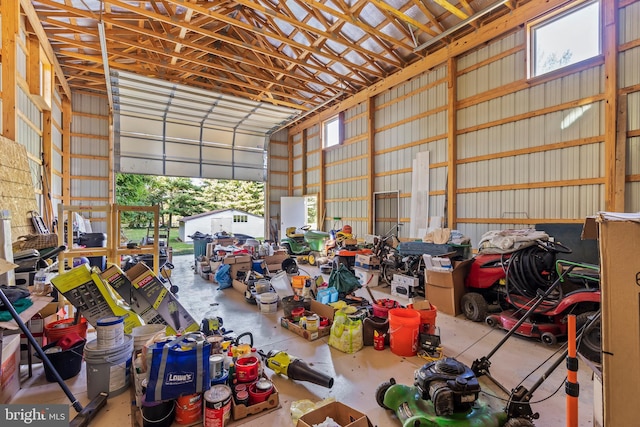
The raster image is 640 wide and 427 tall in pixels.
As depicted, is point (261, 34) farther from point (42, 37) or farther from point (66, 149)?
point (66, 149)

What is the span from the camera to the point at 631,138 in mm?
4445

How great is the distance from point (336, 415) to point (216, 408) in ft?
2.58

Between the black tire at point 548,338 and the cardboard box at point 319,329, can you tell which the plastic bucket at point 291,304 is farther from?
the black tire at point 548,338

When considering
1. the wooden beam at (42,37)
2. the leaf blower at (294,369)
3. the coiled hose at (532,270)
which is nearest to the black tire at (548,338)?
the coiled hose at (532,270)

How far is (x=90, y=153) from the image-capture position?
9.57 m

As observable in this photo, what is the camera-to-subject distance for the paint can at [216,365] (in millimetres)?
2178

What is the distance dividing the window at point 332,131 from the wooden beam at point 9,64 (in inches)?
312

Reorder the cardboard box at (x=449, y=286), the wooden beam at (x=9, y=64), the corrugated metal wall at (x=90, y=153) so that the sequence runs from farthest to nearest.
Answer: the corrugated metal wall at (x=90, y=153) → the wooden beam at (x=9, y=64) → the cardboard box at (x=449, y=286)

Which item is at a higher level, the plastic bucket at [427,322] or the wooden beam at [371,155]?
the wooden beam at [371,155]

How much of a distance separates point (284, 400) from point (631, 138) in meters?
5.97

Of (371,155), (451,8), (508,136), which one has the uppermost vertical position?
(451,8)

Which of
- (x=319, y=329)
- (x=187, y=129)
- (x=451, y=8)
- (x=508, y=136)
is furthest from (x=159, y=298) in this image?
(x=187, y=129)

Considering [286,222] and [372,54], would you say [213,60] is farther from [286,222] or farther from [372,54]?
[286,222]

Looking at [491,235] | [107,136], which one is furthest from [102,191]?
[491,235]
